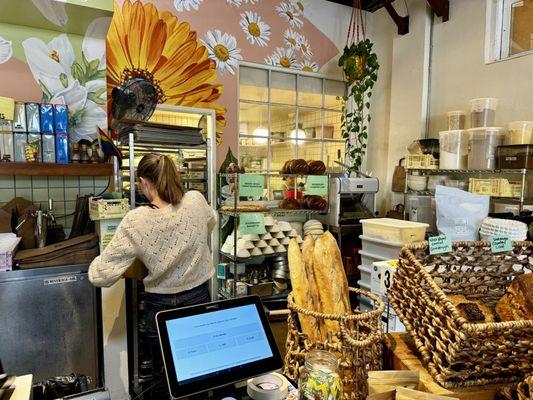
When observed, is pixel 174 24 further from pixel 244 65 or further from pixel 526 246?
pixel 526 246

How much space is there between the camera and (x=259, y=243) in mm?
→ 3029

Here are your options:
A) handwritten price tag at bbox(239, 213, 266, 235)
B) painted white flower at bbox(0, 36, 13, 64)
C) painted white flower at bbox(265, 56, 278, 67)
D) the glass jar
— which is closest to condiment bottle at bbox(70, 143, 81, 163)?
painted white flower at bbox(0, 36, 13, 64)

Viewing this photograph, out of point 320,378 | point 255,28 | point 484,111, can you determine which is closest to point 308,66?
point 255,28

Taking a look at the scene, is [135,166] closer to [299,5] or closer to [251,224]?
[251,224]

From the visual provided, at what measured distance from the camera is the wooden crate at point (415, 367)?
0.78 m

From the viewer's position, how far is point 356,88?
3773 millimetres

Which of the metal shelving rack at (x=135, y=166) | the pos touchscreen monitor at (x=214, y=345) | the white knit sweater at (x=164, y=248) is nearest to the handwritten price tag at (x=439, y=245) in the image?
the pos touchscreen monitor at (x=214, y=345)

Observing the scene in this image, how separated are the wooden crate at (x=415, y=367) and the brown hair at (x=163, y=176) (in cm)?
125

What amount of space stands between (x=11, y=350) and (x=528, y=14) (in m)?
4.27

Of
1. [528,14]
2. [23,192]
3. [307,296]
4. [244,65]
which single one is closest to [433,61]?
[528,14]

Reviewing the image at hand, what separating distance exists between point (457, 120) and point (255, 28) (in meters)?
2.09

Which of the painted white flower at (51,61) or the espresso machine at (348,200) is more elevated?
the painted white flower at (51,61)

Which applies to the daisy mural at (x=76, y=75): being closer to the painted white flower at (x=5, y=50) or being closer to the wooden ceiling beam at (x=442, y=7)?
the painted white flower at (x=5, y=50)

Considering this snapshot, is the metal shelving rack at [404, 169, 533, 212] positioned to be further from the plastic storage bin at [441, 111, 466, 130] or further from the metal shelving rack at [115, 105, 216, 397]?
the metal shelving rack at [115, 105, 216, 397]
